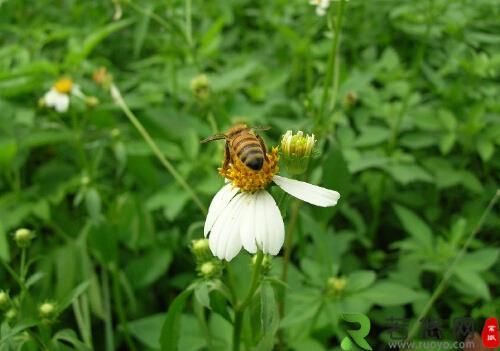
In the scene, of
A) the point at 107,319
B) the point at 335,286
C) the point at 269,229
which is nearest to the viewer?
the point at 269,229

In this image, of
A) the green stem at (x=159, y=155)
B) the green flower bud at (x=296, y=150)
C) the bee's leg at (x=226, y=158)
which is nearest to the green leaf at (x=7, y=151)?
the green stem at (x=159, y=155)

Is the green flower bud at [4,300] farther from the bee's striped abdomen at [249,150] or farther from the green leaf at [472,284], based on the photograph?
the green leaf at [472,284]

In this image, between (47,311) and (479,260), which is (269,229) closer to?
(47,311)

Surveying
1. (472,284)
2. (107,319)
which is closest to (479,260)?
(472,284)

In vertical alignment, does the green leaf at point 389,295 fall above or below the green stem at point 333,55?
below

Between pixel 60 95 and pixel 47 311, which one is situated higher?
pixel 60 95

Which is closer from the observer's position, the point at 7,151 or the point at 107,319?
the point at 107,319

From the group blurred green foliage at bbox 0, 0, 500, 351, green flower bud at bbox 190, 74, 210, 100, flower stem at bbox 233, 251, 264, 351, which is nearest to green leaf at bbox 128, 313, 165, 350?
blurred green foliage at bbox 0, 0, 500, 351
